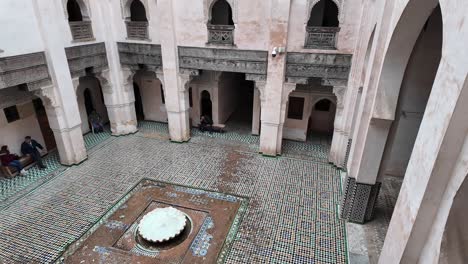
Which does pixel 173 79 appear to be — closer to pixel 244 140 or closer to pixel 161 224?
pixel 244 140

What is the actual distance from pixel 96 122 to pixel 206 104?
3747mm

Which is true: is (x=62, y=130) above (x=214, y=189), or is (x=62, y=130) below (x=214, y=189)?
above

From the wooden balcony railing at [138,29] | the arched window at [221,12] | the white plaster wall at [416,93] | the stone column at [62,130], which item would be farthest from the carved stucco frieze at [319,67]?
the stone column at [62,130]

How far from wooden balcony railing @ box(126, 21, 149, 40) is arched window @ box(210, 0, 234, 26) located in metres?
2.15

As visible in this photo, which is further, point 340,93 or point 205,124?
point 205,124

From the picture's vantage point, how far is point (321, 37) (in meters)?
6.43

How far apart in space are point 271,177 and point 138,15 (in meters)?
6.97

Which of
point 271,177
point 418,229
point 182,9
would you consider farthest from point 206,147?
point 418,229

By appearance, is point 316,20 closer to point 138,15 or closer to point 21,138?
point 138,15

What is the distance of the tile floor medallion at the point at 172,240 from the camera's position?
4613mm

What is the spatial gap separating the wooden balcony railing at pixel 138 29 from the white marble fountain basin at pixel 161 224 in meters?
5.05

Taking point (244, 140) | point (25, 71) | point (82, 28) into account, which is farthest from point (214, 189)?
point (82, 28)

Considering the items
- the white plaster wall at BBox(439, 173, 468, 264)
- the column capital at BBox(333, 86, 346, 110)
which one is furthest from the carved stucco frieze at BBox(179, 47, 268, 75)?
the white plaster wall at BBox(439, 173, 468, 264)

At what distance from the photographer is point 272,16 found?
253 inches
